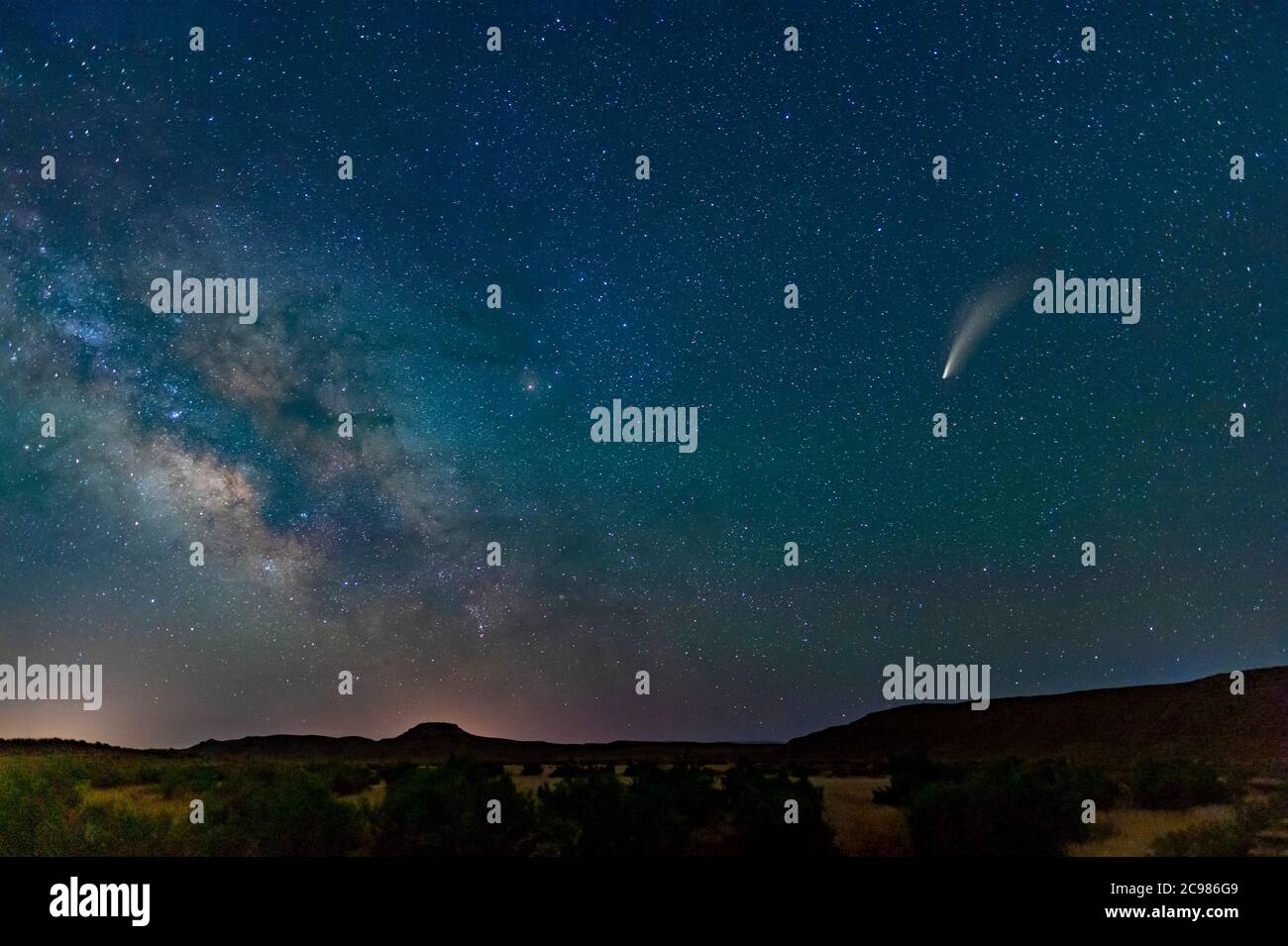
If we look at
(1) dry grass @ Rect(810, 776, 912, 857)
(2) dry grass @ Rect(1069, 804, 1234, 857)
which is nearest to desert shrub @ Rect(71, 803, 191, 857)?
(1) dry grass @ Rect(810, 776, 912, 857)

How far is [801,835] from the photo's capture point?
11.0m

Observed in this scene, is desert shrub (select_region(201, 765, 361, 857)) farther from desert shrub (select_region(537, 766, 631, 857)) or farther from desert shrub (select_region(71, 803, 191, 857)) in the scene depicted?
desert shrub (select_region(537, 766, 631, 857))

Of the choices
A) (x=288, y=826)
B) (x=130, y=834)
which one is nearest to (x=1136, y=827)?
(x=288, y=826)

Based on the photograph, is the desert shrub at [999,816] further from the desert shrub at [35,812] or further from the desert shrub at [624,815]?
the desert shrub at [35,812]

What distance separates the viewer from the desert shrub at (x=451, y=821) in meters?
11.4

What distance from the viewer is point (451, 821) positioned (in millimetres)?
11531

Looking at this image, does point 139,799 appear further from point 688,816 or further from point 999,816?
point 999,816

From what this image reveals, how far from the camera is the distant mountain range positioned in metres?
13.3

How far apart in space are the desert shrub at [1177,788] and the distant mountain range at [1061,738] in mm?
814

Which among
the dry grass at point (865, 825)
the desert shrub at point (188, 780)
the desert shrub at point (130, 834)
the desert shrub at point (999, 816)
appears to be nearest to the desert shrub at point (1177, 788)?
the desert shrub at point (999, 816)
